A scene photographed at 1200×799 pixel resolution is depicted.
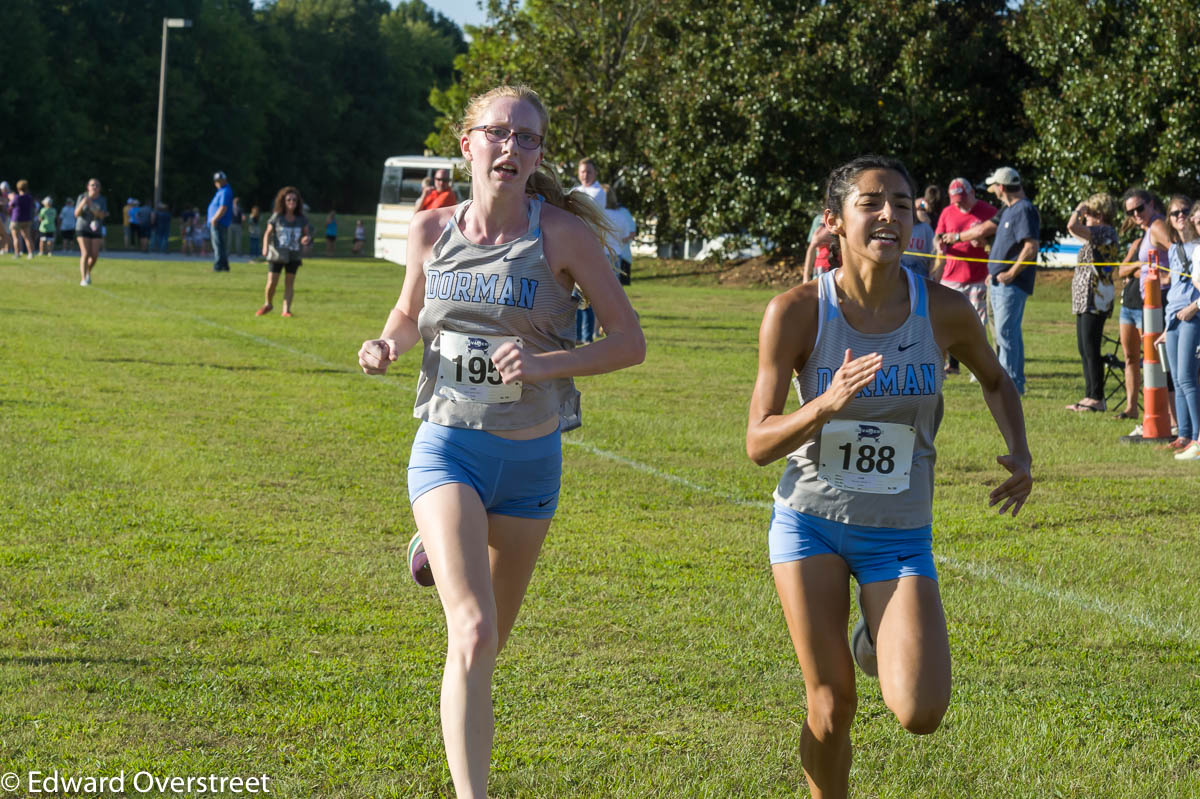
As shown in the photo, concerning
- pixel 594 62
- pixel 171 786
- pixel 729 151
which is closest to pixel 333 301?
pixel 729 151

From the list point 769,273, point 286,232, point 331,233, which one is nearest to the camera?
point 286,232

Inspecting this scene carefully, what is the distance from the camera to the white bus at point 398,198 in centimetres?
4681

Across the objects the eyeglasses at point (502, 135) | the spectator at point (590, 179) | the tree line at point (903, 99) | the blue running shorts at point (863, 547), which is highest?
the tree line at point (903, 99)

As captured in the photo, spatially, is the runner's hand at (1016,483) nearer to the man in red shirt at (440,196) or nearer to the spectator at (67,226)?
the man in red shirt at (440,196)

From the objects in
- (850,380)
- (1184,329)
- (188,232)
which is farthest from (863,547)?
(188,232)

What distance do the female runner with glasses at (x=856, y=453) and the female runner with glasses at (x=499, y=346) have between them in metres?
0.57

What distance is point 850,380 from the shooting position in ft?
11.8

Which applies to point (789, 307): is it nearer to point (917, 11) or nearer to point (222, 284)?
point (222, 284)

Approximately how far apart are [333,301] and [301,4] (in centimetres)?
7621

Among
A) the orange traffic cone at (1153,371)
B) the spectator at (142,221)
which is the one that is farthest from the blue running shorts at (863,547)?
the spectator at (142,221)

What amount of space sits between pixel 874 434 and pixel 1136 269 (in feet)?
31.3

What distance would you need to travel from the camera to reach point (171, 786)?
4.25m

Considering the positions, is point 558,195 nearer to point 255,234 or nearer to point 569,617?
point 569,617

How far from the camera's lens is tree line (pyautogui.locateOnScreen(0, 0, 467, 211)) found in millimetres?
64438
